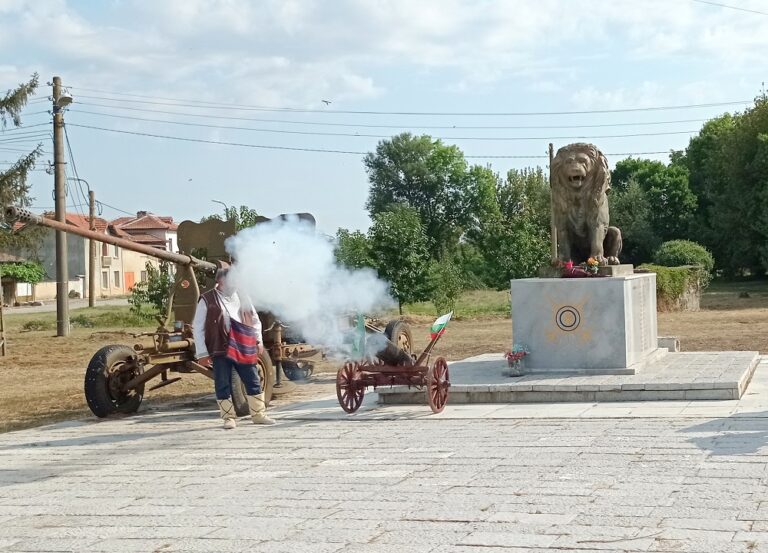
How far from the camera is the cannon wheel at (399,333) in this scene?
16109 mm

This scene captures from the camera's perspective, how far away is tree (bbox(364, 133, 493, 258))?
84.2 metres

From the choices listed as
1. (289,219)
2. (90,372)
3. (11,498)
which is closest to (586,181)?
(289,219)

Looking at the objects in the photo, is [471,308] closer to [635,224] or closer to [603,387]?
[635,224]

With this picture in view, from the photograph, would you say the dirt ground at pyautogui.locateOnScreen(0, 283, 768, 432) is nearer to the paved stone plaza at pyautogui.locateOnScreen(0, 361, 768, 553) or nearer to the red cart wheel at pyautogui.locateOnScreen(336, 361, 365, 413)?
the red cart wheel at pyautogui.locateOnScreen(336, 361, 365, 413)

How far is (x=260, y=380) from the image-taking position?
13023mm

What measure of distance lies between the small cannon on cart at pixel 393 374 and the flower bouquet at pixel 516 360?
1824 mm

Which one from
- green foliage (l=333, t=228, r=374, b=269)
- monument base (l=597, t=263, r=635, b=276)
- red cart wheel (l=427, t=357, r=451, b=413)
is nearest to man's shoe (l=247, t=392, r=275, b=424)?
red cart wheel (l=427, t=357, r=451, b=413)

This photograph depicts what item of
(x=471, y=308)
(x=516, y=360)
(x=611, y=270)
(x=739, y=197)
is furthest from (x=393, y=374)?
(x=739, y=197)

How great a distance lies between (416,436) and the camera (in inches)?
415

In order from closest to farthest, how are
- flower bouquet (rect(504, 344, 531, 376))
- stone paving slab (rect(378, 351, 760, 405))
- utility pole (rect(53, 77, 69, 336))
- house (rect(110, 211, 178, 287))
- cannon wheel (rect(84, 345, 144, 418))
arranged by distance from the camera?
stone paving slab (rect(378, 351, 760, 405)) → cannon wheel (rect(84, 345, 144, 418)) → flower bouquet (rect(504, 344, 531, 376)) → utility pole (rect(53, 77, 69, 336)) → house (rect(110, 211, 178, 287))

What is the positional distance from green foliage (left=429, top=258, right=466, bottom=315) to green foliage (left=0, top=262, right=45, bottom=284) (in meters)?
39.4

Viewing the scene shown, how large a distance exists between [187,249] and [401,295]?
20.7m

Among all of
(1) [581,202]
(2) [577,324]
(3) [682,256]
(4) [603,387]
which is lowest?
(4) [603,387]

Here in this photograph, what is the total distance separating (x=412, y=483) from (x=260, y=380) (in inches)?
207
